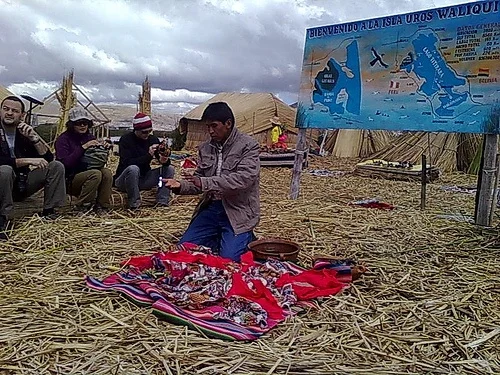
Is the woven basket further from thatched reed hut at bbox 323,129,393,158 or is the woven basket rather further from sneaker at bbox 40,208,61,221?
thatched reed hut at bbox 323,129,393,158

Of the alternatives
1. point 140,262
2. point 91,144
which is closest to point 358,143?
point 91,144

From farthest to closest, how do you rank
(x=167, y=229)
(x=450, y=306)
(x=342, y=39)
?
(x=342, y=39) < (x=167, y=229) < (x=450, y=306)

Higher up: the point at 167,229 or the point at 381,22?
the point at 381,22

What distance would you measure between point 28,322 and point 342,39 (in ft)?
17.3

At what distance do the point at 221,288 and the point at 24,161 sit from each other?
2618 mm

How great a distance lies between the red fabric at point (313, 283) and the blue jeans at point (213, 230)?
0.75 metres

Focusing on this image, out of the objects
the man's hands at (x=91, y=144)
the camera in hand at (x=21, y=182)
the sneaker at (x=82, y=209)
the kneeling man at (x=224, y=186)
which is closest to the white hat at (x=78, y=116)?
the man's hands at (x=91, y=144)

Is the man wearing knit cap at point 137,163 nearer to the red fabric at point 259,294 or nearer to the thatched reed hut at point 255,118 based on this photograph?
the red fabric at point 259,294

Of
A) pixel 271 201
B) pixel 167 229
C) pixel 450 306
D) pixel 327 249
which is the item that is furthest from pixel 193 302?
pixel 271 201

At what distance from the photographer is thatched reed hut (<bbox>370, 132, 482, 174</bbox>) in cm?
1212

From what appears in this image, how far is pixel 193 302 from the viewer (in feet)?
9.73

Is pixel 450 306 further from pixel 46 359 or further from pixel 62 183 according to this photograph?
pixel 62 183

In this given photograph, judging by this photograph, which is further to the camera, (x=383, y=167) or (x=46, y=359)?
(x=383, y=167)

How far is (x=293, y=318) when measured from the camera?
9.53 feet
